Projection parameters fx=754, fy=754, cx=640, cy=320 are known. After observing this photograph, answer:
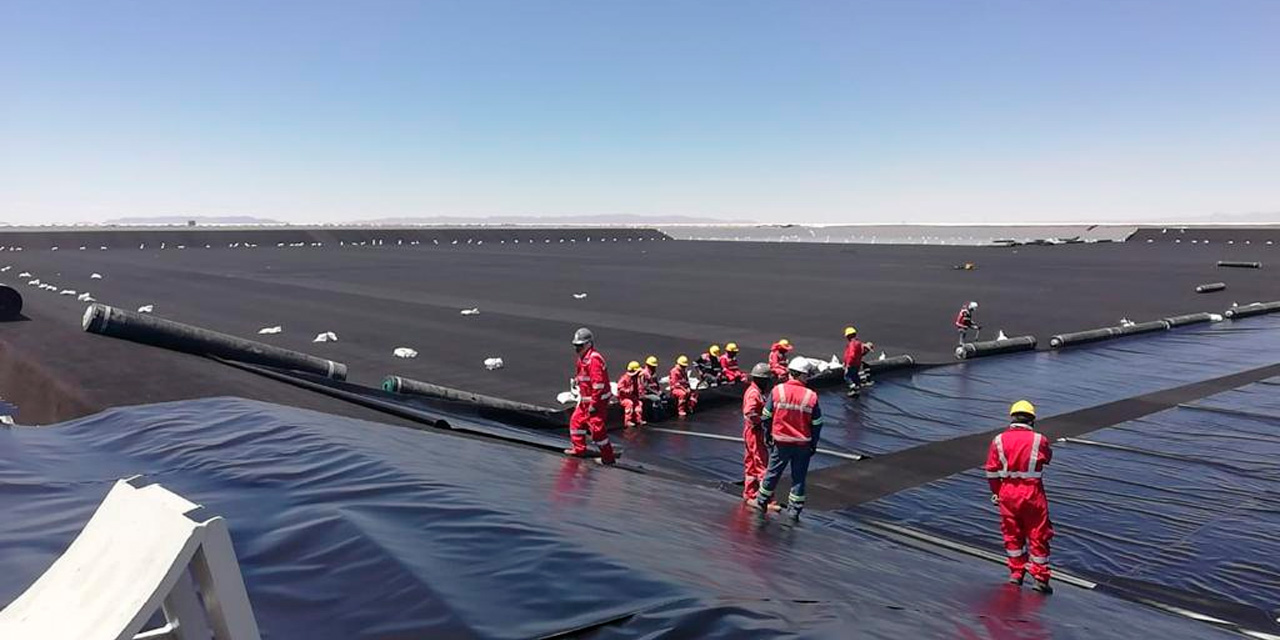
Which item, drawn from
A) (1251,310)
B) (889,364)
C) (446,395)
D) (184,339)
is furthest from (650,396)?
(1251,310)

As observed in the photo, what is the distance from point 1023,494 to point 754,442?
3061 mm

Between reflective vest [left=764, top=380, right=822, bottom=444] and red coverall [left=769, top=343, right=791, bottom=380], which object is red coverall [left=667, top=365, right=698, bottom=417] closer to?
red coverall [left=769, top=343, right=791, bottom=380]

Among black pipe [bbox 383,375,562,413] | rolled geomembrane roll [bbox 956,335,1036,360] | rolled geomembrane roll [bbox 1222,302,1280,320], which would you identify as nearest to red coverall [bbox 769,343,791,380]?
black pipe [bbox 383,375,562,413]

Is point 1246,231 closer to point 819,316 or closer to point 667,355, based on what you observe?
point 819,316

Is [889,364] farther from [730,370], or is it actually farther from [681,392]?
[681,392]

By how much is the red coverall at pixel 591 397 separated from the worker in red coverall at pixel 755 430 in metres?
1.84

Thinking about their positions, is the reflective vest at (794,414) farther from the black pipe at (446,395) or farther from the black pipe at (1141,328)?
the black pipe at (1141,328)

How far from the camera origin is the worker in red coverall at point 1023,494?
6.96 m

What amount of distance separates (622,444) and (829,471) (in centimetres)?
357

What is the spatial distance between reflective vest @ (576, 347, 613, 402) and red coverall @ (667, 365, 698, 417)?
5.12 meters

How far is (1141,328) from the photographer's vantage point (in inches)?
983

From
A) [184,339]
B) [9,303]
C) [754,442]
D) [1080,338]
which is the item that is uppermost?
[9,303]

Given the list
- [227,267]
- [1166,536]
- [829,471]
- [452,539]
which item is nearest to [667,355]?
[829,471]

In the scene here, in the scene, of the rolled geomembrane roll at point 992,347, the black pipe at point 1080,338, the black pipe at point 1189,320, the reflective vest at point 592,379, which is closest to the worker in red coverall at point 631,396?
the reflective vest at point 592,379
